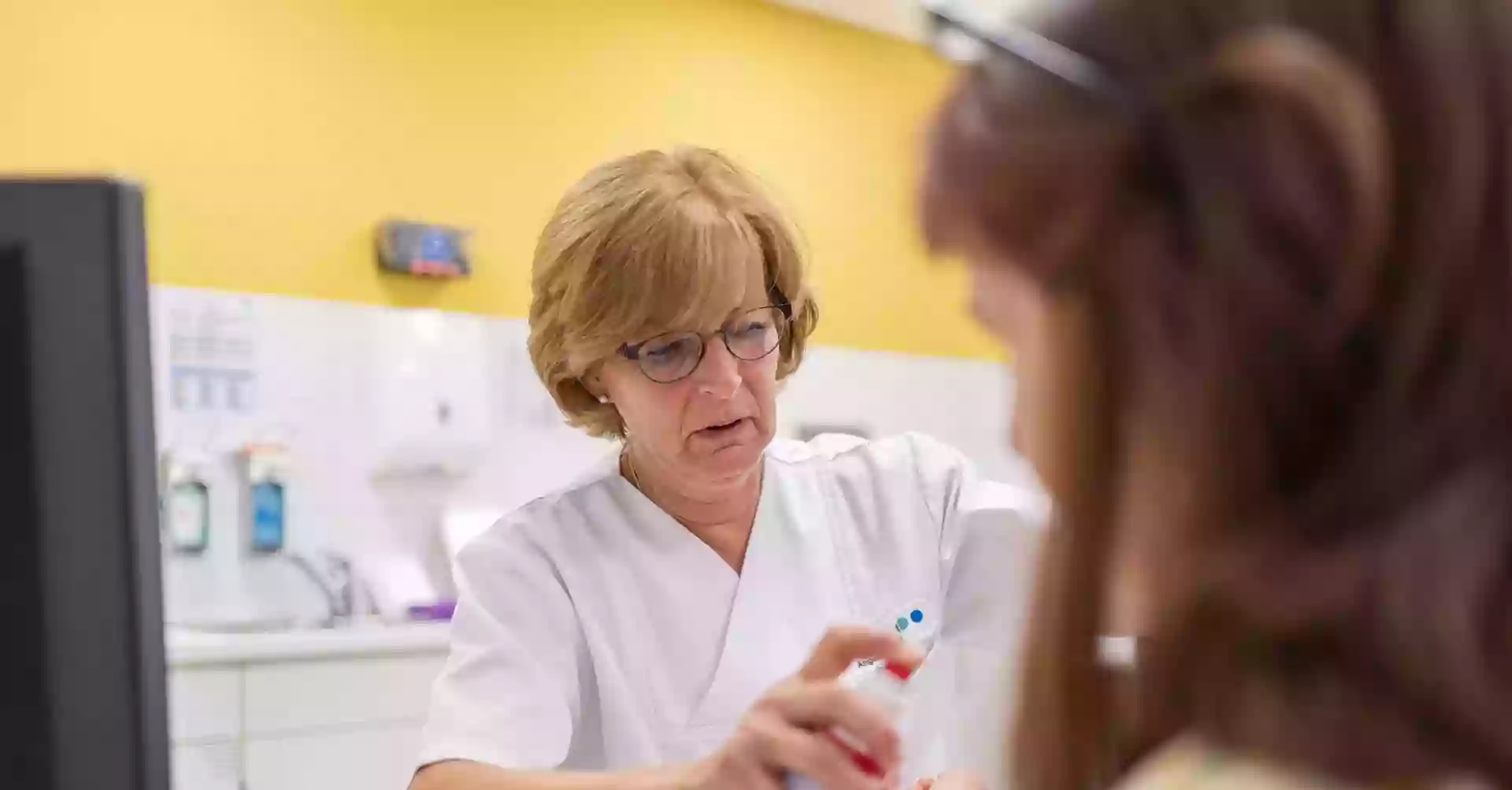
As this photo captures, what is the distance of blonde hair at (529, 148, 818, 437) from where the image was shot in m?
1.24

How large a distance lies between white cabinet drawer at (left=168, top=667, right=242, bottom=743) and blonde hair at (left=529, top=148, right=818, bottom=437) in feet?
4.90

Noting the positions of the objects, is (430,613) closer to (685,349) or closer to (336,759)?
(336,759)

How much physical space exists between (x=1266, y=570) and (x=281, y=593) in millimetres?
2888

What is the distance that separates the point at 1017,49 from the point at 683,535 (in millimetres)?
878

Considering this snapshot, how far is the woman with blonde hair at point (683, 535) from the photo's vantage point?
47.8 inches

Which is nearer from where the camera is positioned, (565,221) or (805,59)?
(565,221)

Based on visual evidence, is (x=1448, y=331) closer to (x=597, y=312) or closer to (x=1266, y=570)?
(x=1266, y=570)

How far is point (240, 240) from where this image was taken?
3.07 meters

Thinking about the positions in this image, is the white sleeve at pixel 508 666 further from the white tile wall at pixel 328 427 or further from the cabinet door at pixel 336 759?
the white tile wall at pixel 328 427

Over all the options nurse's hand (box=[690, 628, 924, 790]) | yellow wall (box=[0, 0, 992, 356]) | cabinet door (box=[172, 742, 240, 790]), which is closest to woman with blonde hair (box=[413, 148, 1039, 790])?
nurse's hand (box=[690, 628, 924, 790])

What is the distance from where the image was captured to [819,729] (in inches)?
36.9

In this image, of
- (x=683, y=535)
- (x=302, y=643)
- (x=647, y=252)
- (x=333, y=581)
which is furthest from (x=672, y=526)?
(x=333, y=581)

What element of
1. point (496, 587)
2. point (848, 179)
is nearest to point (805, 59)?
point (848, 179)

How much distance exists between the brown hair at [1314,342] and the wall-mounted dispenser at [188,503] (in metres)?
2.71
